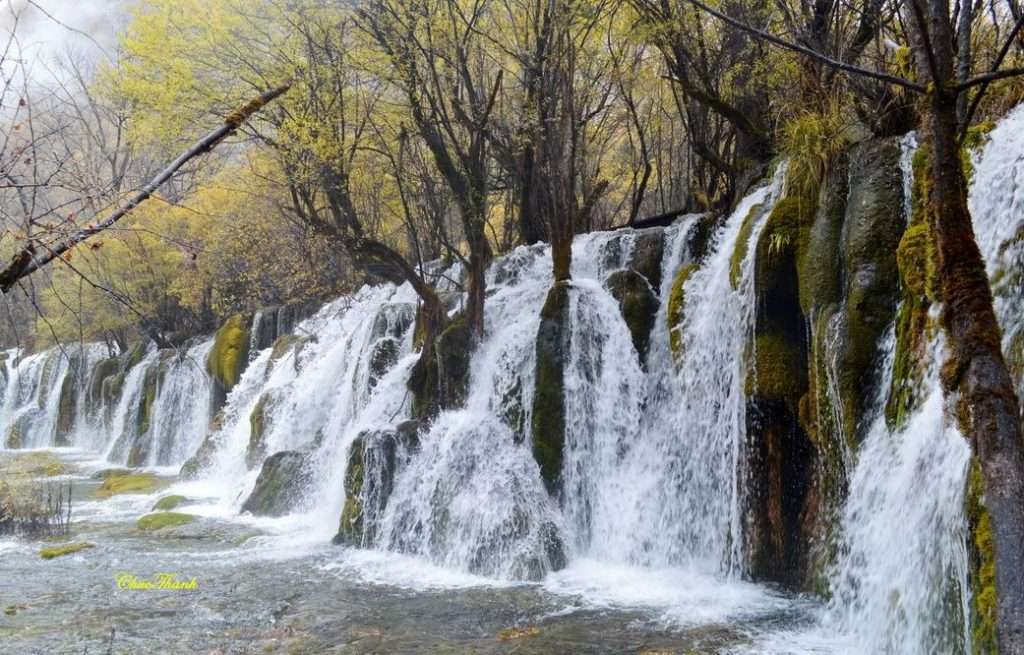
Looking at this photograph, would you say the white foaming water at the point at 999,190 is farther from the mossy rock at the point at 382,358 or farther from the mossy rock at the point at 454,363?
the mossy rock at the point at 382,358

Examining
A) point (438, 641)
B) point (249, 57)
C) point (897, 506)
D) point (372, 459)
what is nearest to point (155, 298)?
point (249, 57)

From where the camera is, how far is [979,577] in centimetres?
421

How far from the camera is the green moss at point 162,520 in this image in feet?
37.7

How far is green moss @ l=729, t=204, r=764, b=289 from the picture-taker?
841 centimetres

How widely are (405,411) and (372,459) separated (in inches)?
64.3

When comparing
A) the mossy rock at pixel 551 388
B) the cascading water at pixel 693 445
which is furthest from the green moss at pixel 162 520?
the cascading water at pixel 693 445

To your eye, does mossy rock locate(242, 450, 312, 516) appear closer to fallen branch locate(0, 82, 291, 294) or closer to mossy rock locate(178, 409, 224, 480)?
mossy rock locate(178, 409, 224, 480)

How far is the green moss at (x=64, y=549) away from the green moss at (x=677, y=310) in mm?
7713

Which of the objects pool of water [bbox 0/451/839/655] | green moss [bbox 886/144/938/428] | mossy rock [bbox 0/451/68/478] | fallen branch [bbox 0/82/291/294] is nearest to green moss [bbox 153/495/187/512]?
pool of water [bbox 0/451/839/655]

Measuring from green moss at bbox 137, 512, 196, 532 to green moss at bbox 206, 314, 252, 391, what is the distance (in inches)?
339

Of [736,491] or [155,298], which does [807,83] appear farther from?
[155,298]

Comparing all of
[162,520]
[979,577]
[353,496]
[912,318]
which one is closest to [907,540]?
[979,577]

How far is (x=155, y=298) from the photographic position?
25.3 metres

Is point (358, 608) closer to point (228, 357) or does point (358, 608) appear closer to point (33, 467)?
point (33, 467)
